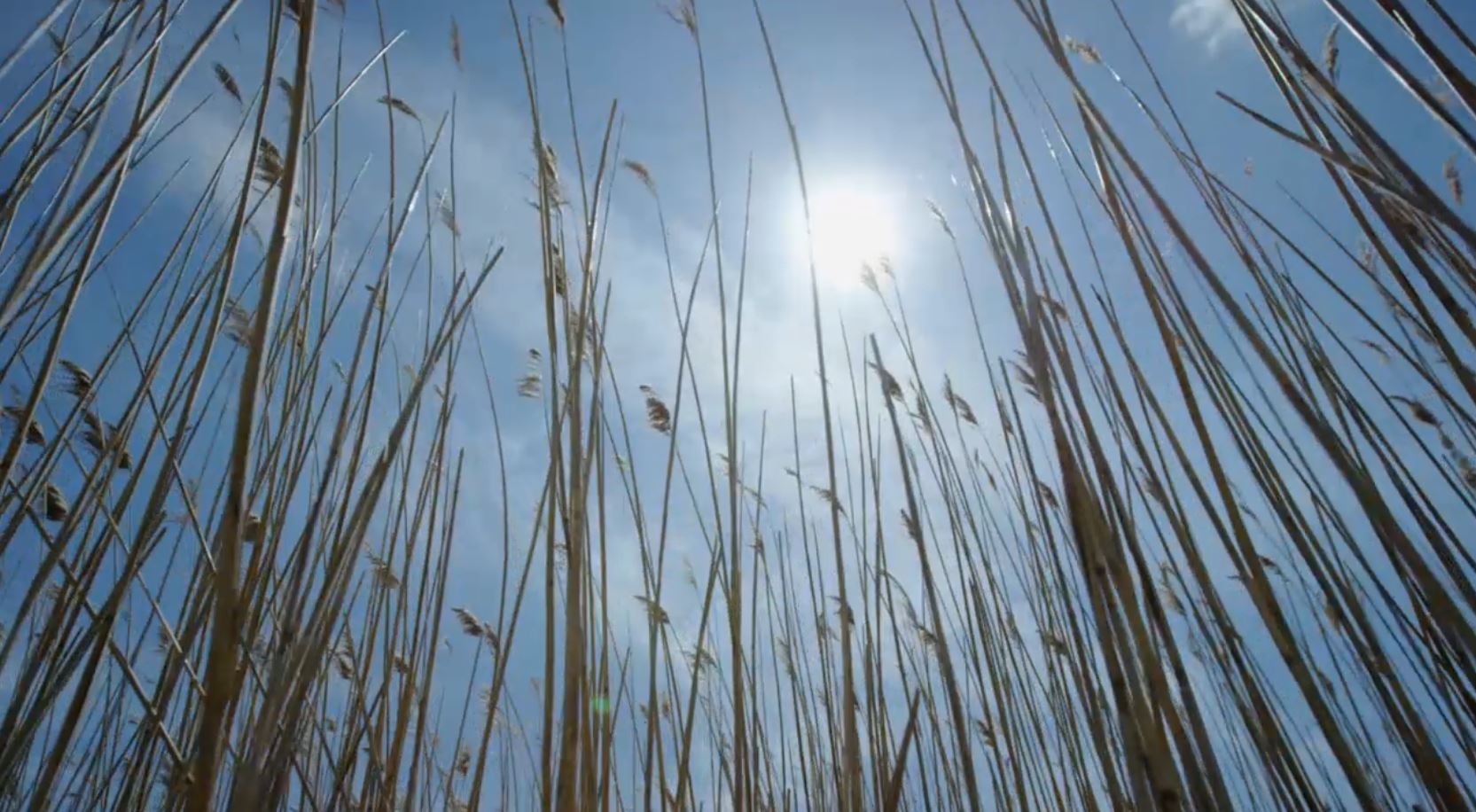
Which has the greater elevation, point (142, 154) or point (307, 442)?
point (142, 154)

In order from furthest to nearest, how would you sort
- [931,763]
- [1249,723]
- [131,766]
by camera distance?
[931,763] → [131,766] → [1249,723]

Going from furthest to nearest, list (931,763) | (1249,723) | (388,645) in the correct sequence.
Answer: (931,763) → (388,645) → (1249,723)

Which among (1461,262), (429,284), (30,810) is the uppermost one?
(429,284)

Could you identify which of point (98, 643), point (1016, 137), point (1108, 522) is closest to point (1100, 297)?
point (1016, 137)

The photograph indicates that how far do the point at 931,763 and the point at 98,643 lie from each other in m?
1.70

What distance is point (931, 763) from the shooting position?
1.94m

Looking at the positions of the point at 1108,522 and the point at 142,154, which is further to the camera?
the point at 142,154

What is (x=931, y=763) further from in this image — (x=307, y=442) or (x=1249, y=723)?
(x=307, y=442)

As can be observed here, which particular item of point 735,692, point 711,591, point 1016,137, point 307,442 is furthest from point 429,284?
point 1016,137

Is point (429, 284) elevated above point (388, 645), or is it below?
above

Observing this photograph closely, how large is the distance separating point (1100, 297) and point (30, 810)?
134 cm

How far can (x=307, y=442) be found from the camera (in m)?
1.04

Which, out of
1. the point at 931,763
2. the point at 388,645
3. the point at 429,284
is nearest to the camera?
the point at 388,645

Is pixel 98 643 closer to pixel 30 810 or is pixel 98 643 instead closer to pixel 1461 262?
pixel 30 810
